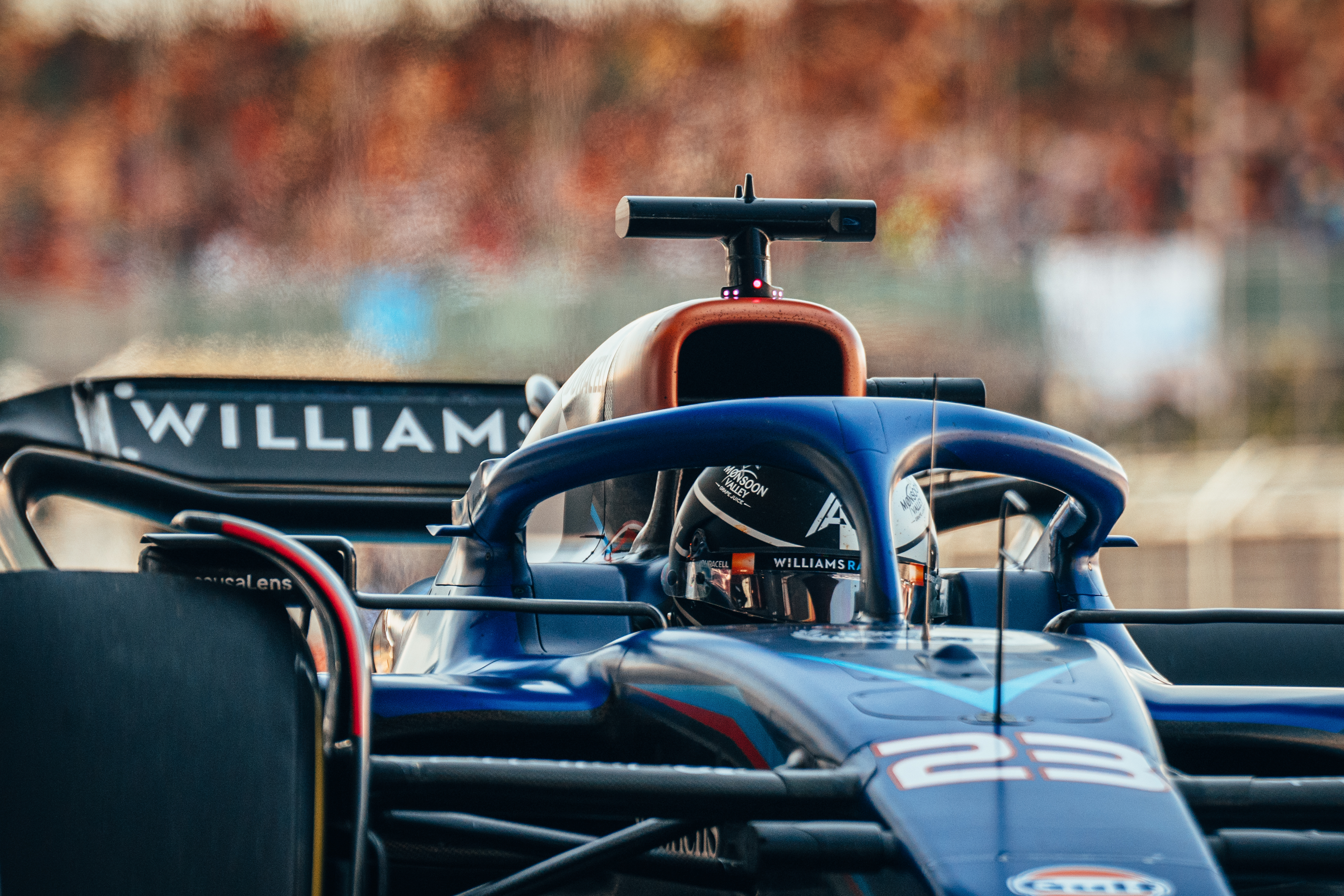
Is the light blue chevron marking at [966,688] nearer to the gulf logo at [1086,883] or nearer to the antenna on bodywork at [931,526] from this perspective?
the antenna on bodywork at [931,526]

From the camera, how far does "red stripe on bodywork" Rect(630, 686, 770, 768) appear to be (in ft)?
4.79

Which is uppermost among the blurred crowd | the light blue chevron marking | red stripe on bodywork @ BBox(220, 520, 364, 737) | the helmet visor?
the blurred crowd

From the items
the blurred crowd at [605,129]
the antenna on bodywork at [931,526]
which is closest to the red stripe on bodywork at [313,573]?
the antenna on bodywork at [931,526]

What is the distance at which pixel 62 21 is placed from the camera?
16.9 m

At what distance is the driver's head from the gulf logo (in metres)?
0.86

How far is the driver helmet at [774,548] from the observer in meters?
1.99

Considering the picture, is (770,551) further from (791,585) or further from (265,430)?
(265,430)

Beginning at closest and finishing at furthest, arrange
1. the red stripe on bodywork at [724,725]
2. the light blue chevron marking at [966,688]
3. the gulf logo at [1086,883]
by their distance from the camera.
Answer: the gulf logo at [1086,883] → the light blue chevron marking at [966,688] → the red stripe on bodywork at [724,725]

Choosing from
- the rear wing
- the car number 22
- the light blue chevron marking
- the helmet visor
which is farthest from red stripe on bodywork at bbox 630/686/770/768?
the rear wing

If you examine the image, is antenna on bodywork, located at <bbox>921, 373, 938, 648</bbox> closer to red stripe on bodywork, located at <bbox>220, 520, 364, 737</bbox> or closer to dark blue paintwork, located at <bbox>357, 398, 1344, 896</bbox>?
dark blue paintwork, located at <bbox>357, 398, 1344, 896</bbox>

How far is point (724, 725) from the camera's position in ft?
4.92

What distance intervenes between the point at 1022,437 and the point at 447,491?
223 centimetres

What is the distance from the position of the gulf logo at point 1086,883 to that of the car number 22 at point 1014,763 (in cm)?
11

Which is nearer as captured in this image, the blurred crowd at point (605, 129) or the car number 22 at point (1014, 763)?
the car number 22 at point (1014, 763)
